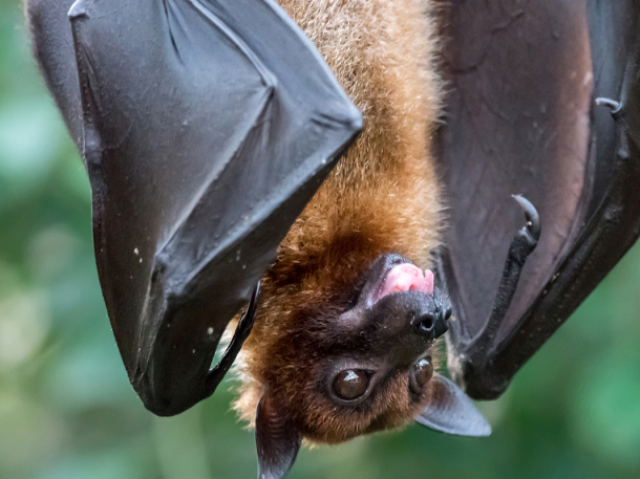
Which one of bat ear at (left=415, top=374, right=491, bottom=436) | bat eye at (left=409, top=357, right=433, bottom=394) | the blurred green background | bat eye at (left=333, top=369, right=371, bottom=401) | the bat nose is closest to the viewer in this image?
the bat nose

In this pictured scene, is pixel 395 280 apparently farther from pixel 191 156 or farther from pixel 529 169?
pixel 529 169

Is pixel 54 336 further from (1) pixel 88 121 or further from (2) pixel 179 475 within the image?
(1) pixel 88 121

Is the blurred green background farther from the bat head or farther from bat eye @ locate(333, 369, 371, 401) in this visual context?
bat eye @ locate(333, 369, 371, 401)

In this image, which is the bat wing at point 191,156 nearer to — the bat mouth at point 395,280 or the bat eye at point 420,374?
the bat mouth at point 395,280

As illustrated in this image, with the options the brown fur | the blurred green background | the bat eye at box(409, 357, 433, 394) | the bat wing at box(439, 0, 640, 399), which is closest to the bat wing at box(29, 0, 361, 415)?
the brown fur

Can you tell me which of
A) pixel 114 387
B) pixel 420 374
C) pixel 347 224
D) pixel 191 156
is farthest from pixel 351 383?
pixel 114 387

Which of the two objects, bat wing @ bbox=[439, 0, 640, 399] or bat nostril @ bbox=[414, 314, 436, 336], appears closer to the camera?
bat nostril @ bbox=[414, 314, 436, 336]
